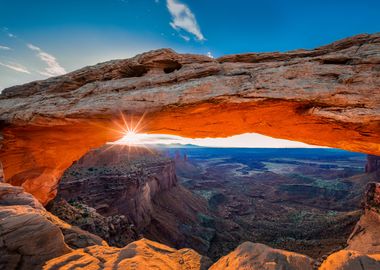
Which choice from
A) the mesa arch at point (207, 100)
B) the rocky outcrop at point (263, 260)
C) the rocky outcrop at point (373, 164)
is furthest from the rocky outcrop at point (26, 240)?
the rocky outcrop at point (373, 164)

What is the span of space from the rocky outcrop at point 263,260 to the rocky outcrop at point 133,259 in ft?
4.49

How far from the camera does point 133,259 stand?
594 cm

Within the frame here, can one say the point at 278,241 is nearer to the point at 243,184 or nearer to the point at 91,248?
the point at 91,248

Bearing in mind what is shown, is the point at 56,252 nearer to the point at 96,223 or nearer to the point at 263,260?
the point at 263,260

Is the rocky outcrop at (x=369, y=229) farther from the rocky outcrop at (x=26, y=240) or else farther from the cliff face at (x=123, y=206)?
the cliff face at (x=123, y=206)

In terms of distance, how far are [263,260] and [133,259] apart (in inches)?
139

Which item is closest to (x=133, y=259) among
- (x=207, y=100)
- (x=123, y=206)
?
(x=207, y=100)

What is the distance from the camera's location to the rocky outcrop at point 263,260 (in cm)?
472

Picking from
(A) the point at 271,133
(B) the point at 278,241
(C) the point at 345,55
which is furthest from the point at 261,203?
(C) the point at 345,55

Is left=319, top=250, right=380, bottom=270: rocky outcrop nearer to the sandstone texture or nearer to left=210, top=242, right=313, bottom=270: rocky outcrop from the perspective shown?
left=210, top=242, right=313, bottom=270: rocky outcrop

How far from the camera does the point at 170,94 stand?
8805 millimetres

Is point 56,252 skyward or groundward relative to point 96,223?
skyward

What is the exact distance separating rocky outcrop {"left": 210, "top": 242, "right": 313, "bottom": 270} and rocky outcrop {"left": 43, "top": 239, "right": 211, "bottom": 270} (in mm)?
1368

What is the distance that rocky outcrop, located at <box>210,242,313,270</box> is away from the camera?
15.5ft
